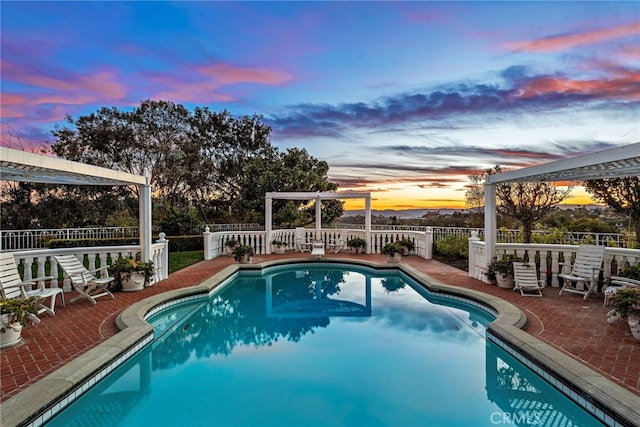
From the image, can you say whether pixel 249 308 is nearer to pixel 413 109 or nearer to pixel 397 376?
pixel 397 376

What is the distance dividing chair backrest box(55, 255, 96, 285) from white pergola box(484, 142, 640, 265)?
320 inches

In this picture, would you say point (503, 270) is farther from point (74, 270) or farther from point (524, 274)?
point (74, 270)

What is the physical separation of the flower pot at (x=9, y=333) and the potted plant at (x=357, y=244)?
10.7 metres

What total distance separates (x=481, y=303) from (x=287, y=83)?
860 cm

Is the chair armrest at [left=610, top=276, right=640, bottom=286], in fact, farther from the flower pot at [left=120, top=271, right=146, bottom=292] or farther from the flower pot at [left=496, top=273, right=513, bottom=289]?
the flower pot at [left=120, top=271, right=146, bottom=292]

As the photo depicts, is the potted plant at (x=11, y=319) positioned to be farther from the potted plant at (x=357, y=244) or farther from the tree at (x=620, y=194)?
the tree at (x=620, y=194)

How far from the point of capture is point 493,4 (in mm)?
7820

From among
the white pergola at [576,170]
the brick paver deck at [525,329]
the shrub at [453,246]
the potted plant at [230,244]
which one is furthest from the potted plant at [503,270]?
the potted plant at [230,244]

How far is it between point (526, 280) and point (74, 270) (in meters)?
8.51

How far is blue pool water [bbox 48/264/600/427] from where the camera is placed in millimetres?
3504

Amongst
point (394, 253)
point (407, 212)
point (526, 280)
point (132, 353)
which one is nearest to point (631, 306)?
point (526, 280)

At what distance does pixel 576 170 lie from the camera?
589cm

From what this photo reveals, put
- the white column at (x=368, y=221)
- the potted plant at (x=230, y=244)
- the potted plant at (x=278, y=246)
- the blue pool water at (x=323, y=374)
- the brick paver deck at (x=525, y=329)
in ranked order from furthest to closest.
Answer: the potted plant at (x=278, y=246) → the white column at (x=368, y=221) → the potted plant at (x=230, y=244) → the brick paver deck at (x=525, y=329) → the blue pool water at (x=323, y=374)

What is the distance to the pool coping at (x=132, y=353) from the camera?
299 centimetres
